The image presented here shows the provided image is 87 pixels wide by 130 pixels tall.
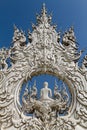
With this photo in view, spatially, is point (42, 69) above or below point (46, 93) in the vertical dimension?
above

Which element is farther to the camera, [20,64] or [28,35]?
[28,35]

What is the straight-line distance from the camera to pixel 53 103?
281 inches

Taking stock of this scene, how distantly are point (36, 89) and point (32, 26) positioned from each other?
6.12 ft

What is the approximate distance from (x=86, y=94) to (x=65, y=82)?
1.85ft

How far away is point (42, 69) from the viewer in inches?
303

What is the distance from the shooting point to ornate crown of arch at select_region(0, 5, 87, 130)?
275 inches

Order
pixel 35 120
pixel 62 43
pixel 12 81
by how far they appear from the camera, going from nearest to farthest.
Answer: pixel 35 120, pixel 12 81, pixel 62 43

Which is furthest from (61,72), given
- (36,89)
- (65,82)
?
(36,89)

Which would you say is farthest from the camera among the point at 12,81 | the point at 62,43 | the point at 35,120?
the point at 62,43

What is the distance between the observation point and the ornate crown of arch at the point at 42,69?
275 inches

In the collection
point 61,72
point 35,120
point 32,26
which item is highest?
point 32,26

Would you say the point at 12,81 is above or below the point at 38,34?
below

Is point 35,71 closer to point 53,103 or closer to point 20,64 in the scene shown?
point 20,64

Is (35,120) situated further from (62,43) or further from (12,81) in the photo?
(62,43)
